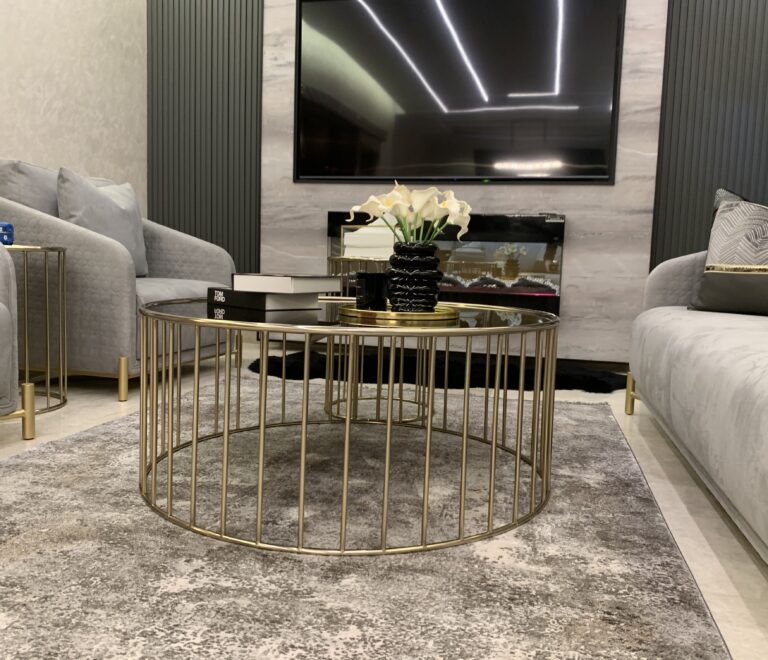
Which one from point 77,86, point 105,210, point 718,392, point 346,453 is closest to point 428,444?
point 346,453

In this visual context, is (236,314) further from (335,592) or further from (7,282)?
(7,282)

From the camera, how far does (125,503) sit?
59.4 inches

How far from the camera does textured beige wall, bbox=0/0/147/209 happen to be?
3.37 m

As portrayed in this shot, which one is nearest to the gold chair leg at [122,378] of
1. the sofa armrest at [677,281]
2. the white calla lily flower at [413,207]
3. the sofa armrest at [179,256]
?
the sofa armrest at [179,256]

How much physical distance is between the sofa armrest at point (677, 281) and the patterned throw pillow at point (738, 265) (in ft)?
0.35

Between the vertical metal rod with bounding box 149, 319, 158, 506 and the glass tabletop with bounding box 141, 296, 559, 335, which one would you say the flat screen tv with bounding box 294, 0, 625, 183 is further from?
the vertical metal rod with bounding box 149, 319, 158, 506

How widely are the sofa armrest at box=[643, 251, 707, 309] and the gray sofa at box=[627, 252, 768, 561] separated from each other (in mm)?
79

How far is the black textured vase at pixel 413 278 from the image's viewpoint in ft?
5.29

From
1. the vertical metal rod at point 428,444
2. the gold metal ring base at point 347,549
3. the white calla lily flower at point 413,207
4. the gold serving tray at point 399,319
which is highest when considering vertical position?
the white calla lily flower at point 413,207

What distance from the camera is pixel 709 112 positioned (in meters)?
3.64

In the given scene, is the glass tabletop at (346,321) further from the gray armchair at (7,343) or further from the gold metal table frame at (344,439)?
the gray armchair at (7,343)

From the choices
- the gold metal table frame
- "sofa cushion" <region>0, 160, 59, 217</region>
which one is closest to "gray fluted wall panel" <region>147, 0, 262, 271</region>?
"sofa cushion" <region>0, 160, 59, 217</region>

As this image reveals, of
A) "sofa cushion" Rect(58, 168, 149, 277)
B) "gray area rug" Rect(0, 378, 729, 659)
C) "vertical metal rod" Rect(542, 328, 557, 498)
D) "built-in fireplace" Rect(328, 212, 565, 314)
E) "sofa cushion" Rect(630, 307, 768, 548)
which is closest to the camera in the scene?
"gray area rug" Rect(0, 378, 729, 659)

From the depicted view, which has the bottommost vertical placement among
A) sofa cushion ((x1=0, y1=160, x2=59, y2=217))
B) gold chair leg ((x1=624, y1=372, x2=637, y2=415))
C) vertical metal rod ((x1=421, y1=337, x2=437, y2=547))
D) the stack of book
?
gold chair leg ((x1=624, y1=372, x2=637, y2=415))
